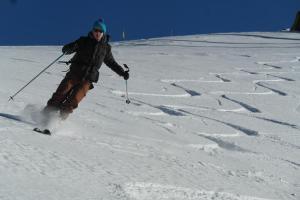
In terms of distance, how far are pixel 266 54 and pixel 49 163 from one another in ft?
58.1

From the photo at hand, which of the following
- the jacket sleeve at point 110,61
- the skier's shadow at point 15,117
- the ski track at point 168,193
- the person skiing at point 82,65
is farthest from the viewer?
the jacket sleeve at point 110,61

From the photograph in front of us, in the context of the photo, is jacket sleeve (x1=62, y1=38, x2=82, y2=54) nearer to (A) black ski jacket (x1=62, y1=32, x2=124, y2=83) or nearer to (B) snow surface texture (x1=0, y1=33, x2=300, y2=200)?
(A) black ski jacket (x1=62, y1=32, x2=124, y2=83)

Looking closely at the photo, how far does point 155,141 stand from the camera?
584 cm

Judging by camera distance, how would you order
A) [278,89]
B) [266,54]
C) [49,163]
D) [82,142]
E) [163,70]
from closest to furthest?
1. [49,163]
2. [82,142]
3. [278,89]
4. [163,70]
5. [266,54]

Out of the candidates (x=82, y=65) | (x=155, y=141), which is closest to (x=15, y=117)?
(x=82, y=65)

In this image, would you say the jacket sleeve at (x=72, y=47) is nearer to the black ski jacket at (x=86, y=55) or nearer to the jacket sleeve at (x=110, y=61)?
the black ski jacket at (x=86, y=55)

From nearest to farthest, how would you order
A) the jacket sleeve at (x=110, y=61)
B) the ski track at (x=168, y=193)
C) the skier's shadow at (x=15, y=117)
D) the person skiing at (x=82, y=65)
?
the ski track at (x=168, y=193) → the skier's shadow at (x=15, y=117) → the person skiing at (x=82, y=65) → the jacket sleeve at (x=110, y=61)

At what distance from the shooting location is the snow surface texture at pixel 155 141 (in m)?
3.82

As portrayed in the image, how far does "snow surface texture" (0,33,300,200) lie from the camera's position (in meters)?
3.82

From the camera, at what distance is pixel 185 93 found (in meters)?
10.3

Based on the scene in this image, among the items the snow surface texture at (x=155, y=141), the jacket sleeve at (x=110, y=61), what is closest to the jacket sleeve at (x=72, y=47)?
the jacket sleeve at (x=110, y=61)

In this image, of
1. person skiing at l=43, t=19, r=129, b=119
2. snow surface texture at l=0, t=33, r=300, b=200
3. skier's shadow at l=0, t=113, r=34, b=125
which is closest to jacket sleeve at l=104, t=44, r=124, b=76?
person skiing at l=43, t=19, r=129, b=119

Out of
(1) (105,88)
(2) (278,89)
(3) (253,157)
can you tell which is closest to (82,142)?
(3) (253,157)

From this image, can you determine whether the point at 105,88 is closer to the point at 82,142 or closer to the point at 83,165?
the point at 82,142
